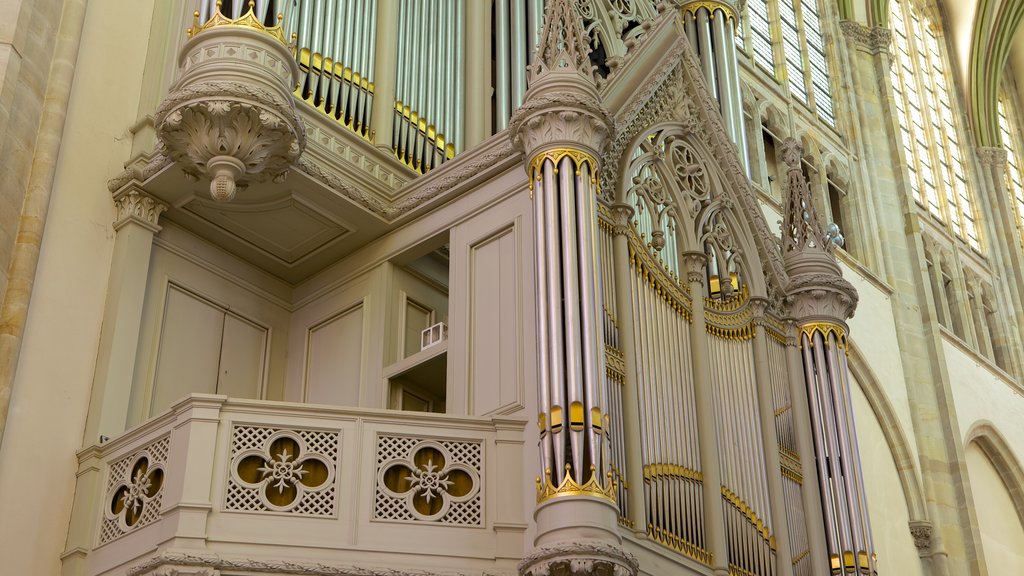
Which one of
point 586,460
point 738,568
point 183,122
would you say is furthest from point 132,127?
point 738,568

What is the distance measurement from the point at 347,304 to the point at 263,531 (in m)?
3.12

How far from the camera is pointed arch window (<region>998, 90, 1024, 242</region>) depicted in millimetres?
26413

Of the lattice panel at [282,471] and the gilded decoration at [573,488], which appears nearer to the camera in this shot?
the gilded decoration at [573,488]

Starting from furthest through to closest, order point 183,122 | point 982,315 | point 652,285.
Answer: point 982,315, point 652,285, point 183,122

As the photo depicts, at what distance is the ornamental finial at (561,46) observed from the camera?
9.79m

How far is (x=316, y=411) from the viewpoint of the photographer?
8727mm

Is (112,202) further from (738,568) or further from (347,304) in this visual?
(738,568)

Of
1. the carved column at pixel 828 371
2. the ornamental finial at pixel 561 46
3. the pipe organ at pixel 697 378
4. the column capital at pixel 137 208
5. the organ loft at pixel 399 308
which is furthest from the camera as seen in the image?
the carved column at pixel 828 371

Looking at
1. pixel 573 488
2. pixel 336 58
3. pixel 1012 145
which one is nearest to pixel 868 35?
pixel 1012 145

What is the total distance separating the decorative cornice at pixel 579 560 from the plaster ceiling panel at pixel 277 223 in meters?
3.93

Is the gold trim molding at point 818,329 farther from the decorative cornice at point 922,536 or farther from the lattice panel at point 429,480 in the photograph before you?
the decorative cornice at point 922,536

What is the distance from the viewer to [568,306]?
8.70 metres

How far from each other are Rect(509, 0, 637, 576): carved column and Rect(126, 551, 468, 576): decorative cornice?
0.91 m

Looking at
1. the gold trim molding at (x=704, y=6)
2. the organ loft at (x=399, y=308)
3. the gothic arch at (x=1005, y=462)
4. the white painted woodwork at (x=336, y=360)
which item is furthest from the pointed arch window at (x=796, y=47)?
the white painted woodwork at (x=336, y=360)
